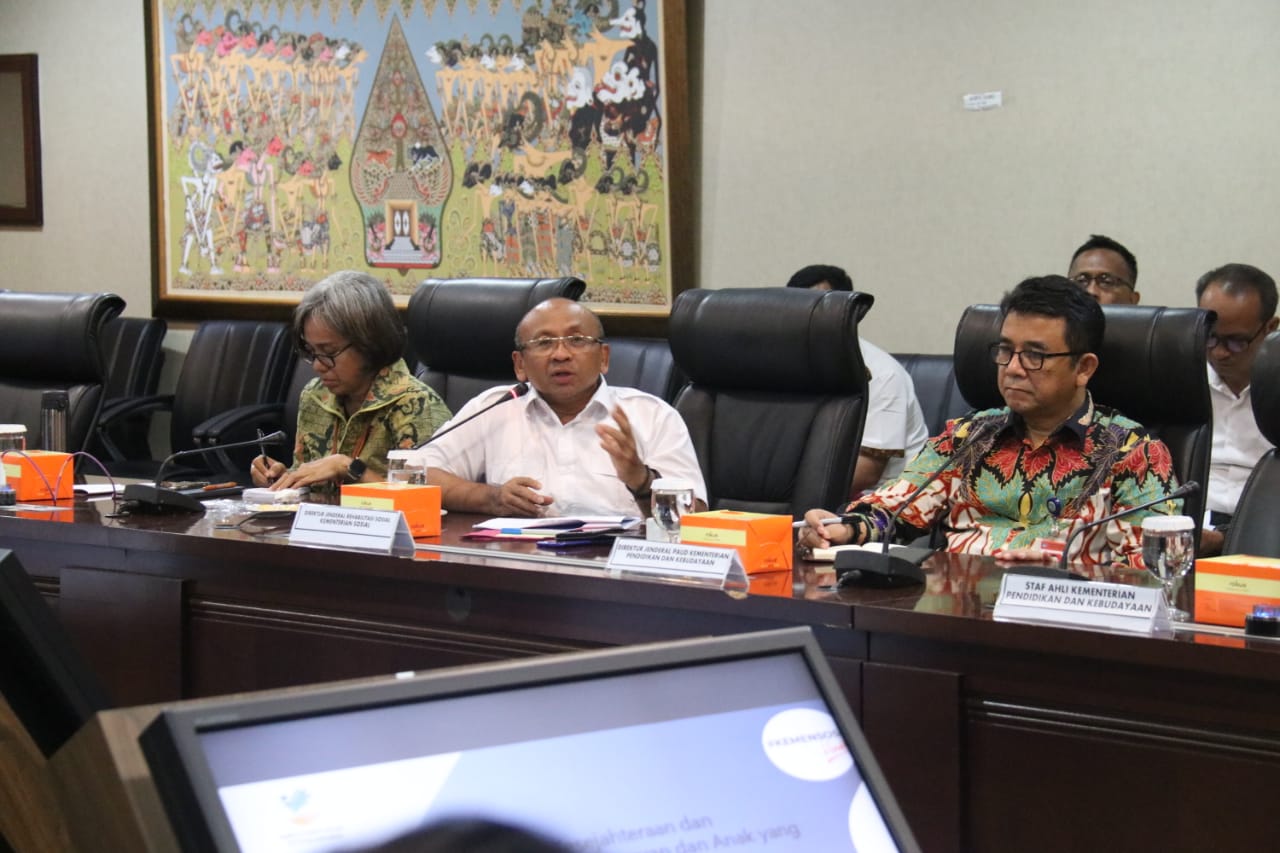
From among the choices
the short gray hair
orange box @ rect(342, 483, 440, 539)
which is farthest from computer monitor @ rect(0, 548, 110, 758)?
the short gray hair

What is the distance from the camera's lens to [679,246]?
14.6 ft

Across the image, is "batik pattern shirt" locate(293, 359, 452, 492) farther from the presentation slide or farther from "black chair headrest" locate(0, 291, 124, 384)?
the presentation slide

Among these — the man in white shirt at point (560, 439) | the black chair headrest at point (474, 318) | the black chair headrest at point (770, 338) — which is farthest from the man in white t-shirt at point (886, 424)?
the man in white shirt at point (560, 439)

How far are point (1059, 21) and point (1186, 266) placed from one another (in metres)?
0.75

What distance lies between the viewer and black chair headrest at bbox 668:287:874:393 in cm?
289

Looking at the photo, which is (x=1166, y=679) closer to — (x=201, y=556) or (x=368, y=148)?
(x=201, y=556)

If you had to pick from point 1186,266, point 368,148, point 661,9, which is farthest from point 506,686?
point 368,148

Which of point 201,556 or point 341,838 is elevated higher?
point 341,838

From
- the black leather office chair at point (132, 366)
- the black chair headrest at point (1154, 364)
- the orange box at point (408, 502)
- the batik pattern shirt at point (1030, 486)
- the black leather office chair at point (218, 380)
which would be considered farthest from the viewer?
the black leather office chair at point (132, 366)

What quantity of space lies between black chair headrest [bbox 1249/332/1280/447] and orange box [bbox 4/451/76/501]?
2134 mm

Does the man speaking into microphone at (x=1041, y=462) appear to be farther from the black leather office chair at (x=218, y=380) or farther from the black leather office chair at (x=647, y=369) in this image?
the black leather office chair at (x=218, y=380)

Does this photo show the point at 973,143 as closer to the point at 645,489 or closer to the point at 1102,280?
the point at 1102,280

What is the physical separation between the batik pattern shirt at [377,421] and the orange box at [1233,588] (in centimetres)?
175

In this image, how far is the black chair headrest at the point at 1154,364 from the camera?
2533 millimetres
